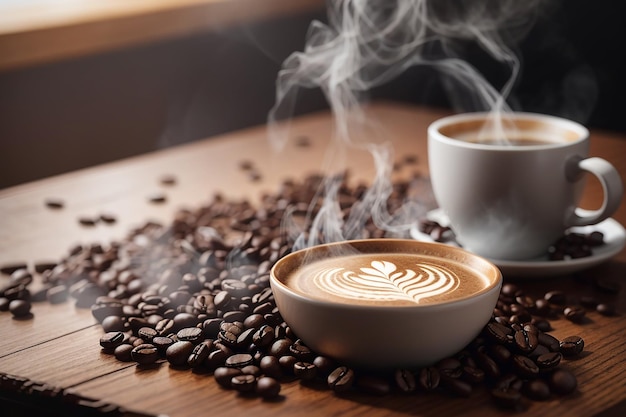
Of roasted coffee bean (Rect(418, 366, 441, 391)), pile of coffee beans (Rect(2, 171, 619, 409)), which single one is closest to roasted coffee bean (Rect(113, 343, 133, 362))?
pile of coffee beans (Rect(2, 171, 619, 409))

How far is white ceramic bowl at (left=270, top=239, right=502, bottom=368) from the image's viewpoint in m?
0.91

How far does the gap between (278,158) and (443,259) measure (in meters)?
1.01

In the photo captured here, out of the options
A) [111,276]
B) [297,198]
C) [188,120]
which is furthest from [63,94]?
[111,276]

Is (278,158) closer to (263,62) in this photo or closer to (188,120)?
(188,120)

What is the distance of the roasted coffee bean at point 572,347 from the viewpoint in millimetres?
1019

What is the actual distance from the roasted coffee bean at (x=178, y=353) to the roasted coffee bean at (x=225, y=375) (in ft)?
0.20

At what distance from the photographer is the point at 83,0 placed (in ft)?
10.3

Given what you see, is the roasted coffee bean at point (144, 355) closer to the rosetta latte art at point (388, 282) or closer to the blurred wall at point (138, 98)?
the rosetta latte art at point (388, 282)

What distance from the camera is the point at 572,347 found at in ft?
3.34

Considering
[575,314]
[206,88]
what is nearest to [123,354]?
[575,314]

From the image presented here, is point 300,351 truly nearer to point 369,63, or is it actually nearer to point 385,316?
point 385,316

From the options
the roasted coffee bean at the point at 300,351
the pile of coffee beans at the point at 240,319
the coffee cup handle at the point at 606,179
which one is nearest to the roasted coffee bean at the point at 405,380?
the pile of coffee beans at the point at 240,319

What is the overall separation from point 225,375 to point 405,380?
0.65ft

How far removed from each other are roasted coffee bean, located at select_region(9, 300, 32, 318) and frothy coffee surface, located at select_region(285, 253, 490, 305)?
1.35 ft
